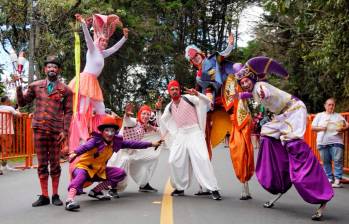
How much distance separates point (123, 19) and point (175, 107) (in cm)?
2299

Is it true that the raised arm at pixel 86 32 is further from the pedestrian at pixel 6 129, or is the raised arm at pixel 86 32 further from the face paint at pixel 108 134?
the pedestrian at pixel 6 129

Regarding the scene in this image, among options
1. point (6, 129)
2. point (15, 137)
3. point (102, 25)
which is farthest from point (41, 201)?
point (15, 137)

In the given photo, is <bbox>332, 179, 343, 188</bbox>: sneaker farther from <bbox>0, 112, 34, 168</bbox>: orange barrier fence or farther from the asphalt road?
<bbox>0, 112, 34, 168</bbox>: orange barrier fence

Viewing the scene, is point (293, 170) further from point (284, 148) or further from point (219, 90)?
point (219, 90)

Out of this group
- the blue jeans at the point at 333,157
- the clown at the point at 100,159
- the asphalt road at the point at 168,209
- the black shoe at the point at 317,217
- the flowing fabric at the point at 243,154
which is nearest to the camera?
the asphalt road at the point at 168,209

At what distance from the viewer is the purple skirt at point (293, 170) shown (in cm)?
646

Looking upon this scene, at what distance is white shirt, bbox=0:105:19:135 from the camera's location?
12297 millimetres

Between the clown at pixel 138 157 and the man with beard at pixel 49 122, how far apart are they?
4.51 feet

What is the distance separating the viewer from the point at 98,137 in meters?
7.49

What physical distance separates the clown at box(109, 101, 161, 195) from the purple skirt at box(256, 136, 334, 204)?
84.8 inches

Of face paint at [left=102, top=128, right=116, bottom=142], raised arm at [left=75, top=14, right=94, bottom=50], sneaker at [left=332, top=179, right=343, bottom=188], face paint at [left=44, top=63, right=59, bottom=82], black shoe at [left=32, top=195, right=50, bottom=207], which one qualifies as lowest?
sneaker at [left=332, top=179, right=343, bottom=188]

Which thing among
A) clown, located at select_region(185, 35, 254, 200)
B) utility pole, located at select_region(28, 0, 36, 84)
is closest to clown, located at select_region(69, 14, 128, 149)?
clown, located at select_region(185, 35, 254, 200)

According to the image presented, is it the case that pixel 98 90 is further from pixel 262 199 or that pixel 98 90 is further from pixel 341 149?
pixel 341 149

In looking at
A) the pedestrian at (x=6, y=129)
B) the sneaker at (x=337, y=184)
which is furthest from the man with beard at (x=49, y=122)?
the sneaker at (x=337, y=184)
